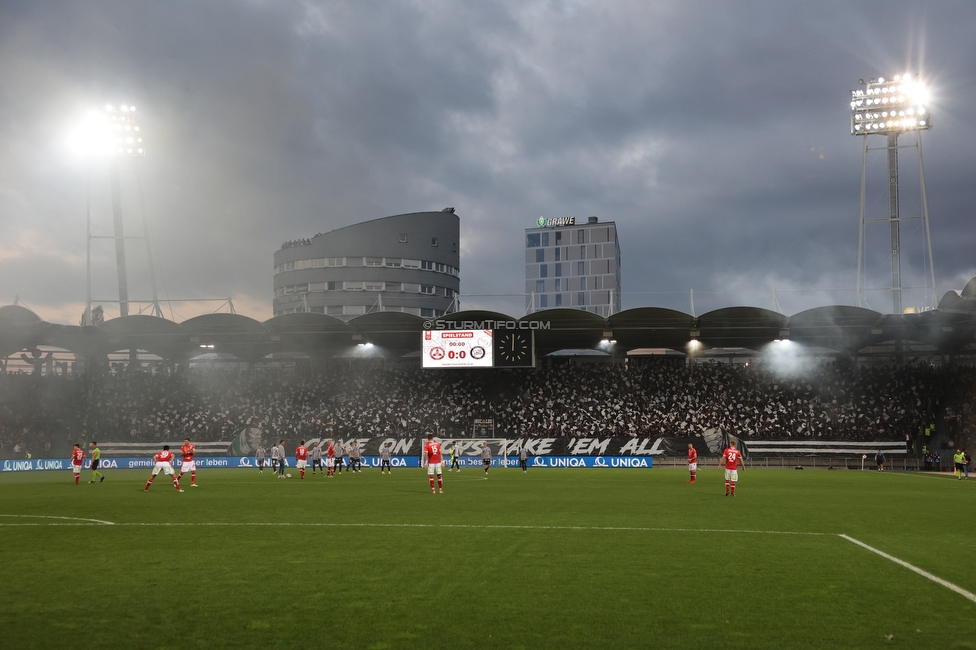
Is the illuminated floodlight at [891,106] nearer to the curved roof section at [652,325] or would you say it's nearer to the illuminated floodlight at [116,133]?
the curved roof section at [652,325]

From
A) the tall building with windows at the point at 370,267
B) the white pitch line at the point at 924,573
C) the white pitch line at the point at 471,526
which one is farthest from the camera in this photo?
the tall building with windows at the point at 370,267

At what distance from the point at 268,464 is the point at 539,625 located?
4365cm

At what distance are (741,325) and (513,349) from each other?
1587 centimetres

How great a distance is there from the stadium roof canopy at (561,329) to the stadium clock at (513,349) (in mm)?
1017

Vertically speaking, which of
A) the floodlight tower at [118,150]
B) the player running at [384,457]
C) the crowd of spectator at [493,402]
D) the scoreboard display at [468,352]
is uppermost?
the floodlight tower at [118,150]

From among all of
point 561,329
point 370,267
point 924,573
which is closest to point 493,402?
point 561,329

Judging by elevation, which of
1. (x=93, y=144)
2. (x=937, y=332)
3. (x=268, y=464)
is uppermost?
(x=93, y=144)

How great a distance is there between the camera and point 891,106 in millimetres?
55875

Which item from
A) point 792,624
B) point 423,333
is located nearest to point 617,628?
point 792,624

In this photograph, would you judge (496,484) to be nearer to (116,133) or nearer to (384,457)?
(384,457)

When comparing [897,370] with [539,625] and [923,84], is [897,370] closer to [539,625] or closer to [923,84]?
[923,84]

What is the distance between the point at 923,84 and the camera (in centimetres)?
5472

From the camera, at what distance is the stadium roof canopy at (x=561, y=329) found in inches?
1854

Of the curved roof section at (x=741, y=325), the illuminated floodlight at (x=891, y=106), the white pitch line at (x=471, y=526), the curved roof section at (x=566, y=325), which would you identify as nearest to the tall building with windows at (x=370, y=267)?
the curved roof section at (x=566, y=325)
